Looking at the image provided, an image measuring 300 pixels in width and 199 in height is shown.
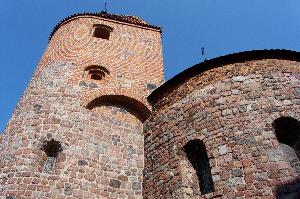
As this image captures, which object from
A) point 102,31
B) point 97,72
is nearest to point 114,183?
point 97,72

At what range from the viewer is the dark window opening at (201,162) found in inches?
277

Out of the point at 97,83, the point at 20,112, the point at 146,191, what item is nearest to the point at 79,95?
the point at 97,83

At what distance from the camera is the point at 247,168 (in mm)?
6469

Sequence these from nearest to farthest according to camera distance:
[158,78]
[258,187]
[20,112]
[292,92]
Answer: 1. [258,187]
2. [292,92]
3. [20,112]
4. [158,78]

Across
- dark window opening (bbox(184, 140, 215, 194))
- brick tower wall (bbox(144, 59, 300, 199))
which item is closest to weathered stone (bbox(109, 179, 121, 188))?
brick tower wall (bbox(144, 59, 300, 199))

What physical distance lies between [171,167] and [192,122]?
1185 mm

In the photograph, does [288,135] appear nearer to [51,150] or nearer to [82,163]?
[82,163]

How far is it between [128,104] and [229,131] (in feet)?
12.1

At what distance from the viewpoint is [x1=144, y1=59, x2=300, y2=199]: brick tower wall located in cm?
638

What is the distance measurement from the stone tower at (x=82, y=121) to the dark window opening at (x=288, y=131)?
11.4ft

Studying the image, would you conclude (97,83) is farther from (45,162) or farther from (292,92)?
(292,92)

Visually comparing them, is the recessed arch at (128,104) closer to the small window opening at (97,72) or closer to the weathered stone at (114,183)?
the small window opening at (97,72)

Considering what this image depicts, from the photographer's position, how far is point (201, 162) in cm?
759

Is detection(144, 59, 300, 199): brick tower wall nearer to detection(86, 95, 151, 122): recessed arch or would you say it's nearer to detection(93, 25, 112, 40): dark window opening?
detection(86, 95, 151, 122): recessed arch
